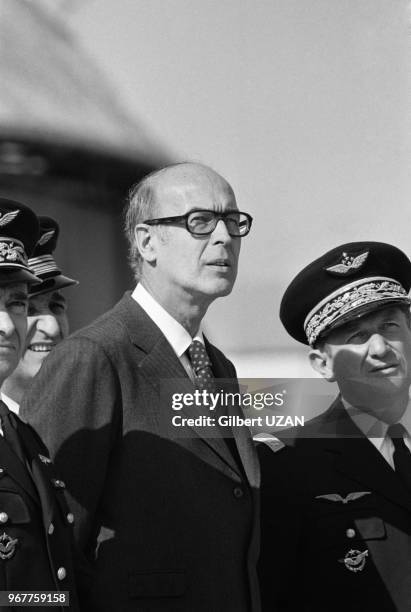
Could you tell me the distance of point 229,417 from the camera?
8.66 ft

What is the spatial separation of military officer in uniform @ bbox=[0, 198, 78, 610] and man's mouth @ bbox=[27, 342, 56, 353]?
30.4 inches

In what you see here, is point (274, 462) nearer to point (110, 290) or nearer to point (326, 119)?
point (110, 290)

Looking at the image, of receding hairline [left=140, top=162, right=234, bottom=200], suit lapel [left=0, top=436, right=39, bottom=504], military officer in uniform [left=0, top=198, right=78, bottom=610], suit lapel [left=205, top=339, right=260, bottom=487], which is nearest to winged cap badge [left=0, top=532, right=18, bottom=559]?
military officer in uniform [left=0, top=198, right=78, bottom=610]

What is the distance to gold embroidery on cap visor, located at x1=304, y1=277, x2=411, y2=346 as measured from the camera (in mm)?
2752

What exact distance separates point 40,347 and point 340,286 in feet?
2.89

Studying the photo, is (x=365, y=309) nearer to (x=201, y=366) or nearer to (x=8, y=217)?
(x=201, y=366)

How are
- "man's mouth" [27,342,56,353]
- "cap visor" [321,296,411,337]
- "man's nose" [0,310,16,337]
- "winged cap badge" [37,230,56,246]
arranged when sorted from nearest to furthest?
1. "man's nose" [0,310,16,337]
2. "cap visor" [321,296,411,337]
3. "winged cap badge" [37,230,56,246]
4. "man's mouth" [27,342,56,353]

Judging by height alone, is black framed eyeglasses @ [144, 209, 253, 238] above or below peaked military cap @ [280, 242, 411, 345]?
above

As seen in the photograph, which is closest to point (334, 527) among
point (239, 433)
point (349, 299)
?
point (239, 433)

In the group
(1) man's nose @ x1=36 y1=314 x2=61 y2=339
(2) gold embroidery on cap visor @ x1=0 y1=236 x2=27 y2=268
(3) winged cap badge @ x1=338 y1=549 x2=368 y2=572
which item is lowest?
(3) winged cap badge @ x1=338 y1=549 x2=368 y2=572

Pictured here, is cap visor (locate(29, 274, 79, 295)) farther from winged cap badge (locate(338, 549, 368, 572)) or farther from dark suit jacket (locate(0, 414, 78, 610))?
winged cap badge (locate(338, 549, 368, 572))

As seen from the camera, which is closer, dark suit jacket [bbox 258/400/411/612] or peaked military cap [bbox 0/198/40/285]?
peaked military cap [bbox 0/198/40/285]

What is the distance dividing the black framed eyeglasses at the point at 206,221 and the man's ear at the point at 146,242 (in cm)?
4

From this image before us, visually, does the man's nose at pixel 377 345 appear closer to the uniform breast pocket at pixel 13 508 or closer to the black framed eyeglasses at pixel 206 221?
the black framed eyeglasses at pixel 206 221
